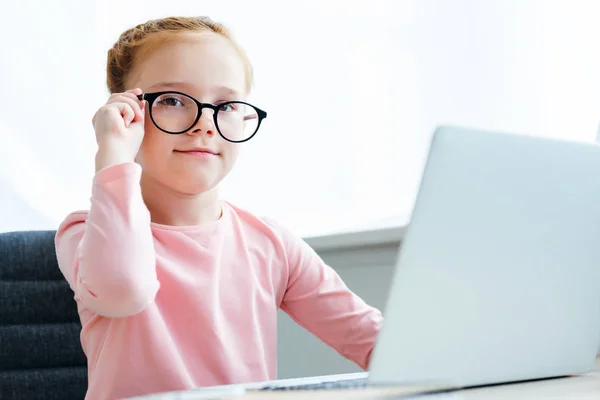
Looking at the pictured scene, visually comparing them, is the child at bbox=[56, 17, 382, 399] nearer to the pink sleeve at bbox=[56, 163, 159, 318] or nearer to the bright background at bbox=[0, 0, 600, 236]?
the pink sleeve at bbox=[56, 163, 159, 318]

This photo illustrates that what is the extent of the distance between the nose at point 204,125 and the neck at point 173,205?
0.37 ft

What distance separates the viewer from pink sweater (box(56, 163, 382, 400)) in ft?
3.27

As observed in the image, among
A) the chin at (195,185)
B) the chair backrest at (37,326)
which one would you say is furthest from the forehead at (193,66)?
the chair backrest at (37,326)

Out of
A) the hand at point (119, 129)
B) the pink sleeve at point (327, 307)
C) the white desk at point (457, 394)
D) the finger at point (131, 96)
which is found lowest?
the pink sleeve at point (327, 307)

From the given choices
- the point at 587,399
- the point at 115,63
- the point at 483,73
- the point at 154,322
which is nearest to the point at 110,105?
the point at 115,63

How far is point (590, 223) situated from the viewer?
813 millimetres

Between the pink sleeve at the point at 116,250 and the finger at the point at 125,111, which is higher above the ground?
the finger at the point at 125,111

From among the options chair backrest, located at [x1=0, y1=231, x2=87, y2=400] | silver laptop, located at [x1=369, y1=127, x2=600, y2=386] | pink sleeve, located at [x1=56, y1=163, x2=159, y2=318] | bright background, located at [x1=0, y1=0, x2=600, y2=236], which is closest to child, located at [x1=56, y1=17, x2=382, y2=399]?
pink sleeve, located at [x1=56, y1=163, x2=159, y2=318]

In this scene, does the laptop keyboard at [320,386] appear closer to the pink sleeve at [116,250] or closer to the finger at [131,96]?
the pink sleeve at [116,250]

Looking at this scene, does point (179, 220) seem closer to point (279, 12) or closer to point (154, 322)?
point (154, 322)

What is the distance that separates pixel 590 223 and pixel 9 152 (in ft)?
5.15

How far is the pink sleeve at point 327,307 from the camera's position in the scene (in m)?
1.26

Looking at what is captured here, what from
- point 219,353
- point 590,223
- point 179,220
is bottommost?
point 219,353

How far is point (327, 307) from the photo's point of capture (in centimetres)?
130
